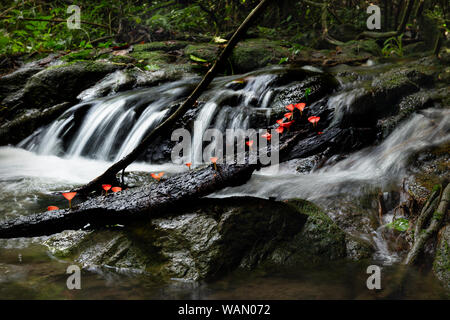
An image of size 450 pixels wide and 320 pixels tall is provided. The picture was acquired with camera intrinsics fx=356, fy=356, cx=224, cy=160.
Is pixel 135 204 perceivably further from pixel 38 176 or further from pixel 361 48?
pixel 361 48

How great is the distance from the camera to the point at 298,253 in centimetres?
247

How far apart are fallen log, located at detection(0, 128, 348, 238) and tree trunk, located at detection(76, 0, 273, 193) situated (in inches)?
12.6

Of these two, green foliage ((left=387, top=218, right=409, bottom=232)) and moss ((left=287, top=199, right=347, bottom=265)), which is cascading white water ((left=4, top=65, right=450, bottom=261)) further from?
moss ((left=287, top=199, right=347, bottom=265))

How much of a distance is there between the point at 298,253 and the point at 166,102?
3.69m

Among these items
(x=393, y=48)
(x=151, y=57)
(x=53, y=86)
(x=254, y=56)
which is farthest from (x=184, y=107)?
(x=393, y=48)

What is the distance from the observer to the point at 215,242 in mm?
2434

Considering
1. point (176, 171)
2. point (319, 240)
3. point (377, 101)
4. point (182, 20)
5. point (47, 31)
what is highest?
point (182, 20)

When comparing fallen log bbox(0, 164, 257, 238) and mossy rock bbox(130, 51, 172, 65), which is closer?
fallen log bbox(0, 164, 257, 238)

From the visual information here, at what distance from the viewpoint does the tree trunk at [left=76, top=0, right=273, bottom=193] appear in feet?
7.40

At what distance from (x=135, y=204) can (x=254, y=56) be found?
Answer: 520cm

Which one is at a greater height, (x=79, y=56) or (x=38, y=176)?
(x=79, y=56)

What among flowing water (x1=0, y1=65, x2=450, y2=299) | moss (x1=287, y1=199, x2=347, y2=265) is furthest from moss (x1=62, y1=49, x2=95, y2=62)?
moss (x1=287, y1=199, x2=347, y2=265)

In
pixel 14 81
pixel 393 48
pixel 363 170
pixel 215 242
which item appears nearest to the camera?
pixel 215 242
